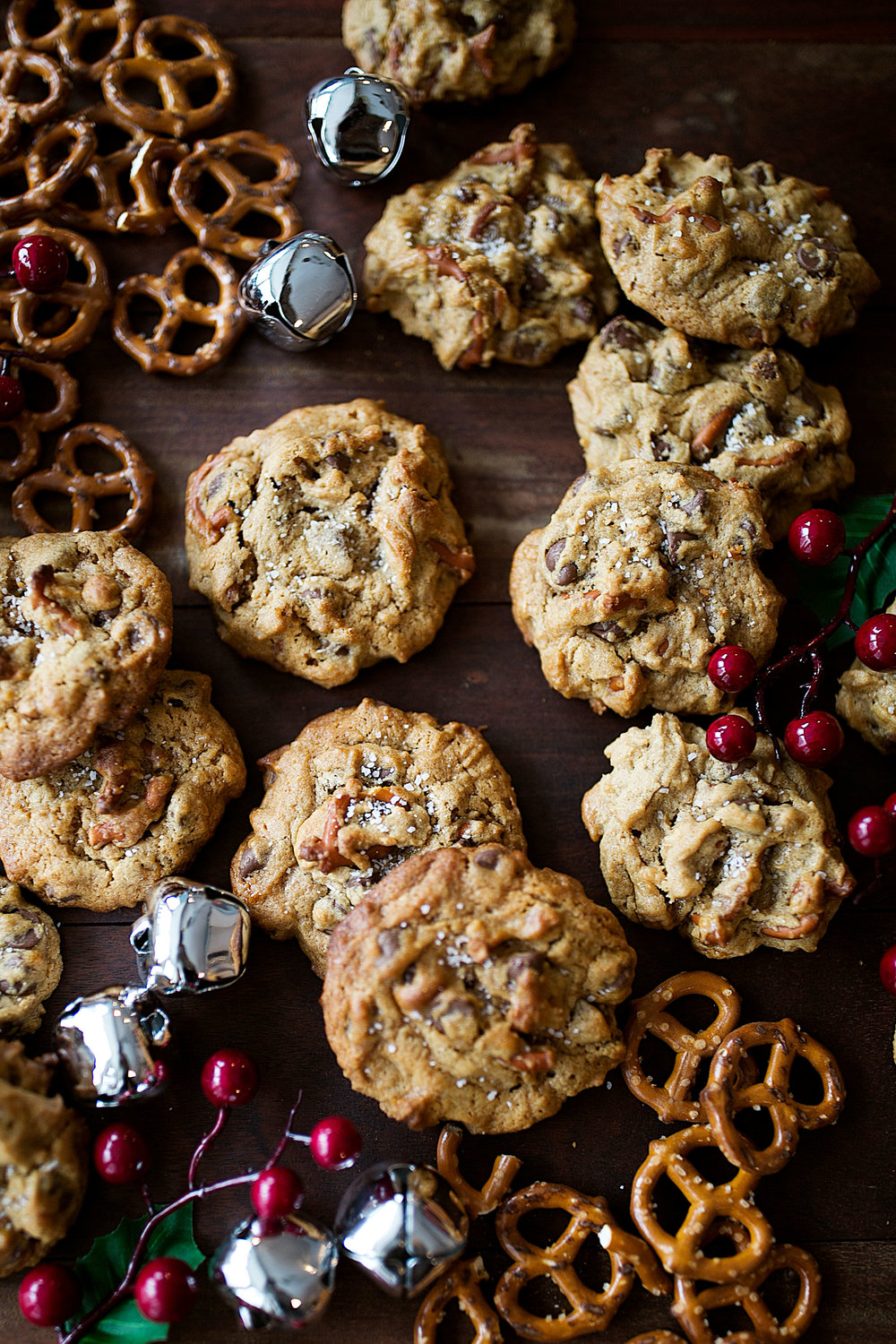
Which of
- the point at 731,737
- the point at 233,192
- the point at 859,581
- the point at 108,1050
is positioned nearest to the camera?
the point at 108,1050

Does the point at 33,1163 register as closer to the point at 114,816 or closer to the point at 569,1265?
the point at 114,816

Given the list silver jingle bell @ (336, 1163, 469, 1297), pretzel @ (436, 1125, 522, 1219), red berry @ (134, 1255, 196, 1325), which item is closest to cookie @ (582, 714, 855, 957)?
pretzel @ (436, 1125, 522, 1219)

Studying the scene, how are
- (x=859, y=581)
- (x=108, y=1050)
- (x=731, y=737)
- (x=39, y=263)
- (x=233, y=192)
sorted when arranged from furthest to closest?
(x=233, y=192)
(x=859, y=581)
(x=39, y=263)
(x=731, y=737)
(x=108, y=1050)

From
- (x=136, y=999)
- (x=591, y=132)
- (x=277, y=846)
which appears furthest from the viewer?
(x=591, y=132)

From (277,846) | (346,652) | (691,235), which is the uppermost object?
(691,235)

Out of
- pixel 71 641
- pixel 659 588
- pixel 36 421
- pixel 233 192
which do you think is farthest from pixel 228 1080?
pixel 233 192

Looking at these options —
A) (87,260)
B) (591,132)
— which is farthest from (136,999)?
(591,132)

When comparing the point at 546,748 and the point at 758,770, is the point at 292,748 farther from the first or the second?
the point at 758,770
